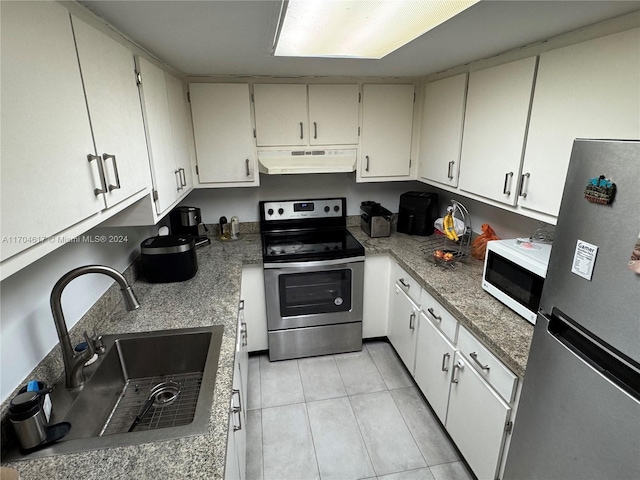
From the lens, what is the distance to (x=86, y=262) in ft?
5.08

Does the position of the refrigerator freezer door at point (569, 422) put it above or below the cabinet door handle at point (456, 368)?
above

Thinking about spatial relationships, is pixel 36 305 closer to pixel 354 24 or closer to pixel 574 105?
pixel 354 24

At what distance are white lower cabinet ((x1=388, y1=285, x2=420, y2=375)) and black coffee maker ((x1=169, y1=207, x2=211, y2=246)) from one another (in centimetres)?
148

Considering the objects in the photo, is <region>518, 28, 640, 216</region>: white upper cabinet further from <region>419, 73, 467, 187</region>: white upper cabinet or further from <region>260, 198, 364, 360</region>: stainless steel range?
<region>260, 198, 364, 360</region>: stainless steel range

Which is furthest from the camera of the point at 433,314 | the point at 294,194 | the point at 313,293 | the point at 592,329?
the point at 294,194

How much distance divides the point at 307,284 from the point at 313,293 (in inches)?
3.6

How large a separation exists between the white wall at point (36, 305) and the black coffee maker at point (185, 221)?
2.56 ft

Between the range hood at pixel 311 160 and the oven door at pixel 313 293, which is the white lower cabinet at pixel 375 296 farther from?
the range hood at pixel 311 160

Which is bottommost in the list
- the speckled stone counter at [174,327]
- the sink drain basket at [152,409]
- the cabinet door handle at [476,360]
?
the sink drain basket at [152,409]

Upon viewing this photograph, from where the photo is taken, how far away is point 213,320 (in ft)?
5.24

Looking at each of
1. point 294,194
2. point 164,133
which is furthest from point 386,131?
point 164,133

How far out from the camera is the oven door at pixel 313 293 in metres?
2.43

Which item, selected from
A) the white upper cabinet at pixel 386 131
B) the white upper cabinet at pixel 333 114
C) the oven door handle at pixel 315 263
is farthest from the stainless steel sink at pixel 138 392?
the white upper cabinet at pixel 386 131

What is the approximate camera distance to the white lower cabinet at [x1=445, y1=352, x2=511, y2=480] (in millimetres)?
1447
